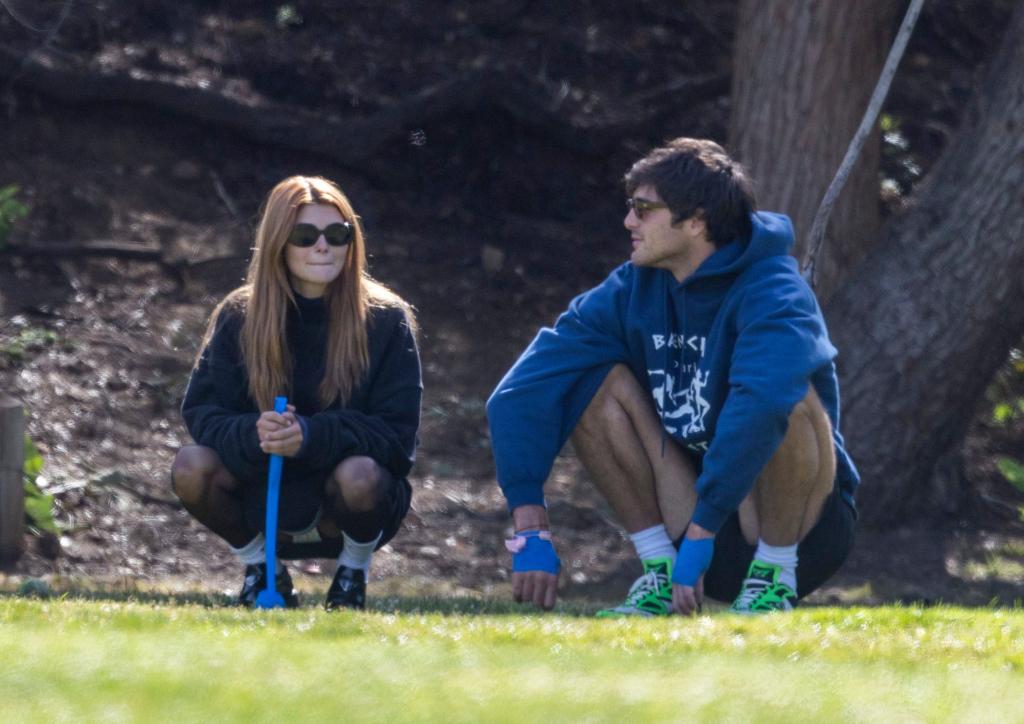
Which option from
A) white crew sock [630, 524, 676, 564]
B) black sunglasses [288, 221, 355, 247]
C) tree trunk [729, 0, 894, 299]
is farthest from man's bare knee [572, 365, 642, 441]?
tree trunk [729, 0, 894, 299]

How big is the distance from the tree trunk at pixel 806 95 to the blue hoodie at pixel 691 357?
132 inches

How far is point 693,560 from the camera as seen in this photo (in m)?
5.09

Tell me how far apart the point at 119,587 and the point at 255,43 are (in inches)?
209

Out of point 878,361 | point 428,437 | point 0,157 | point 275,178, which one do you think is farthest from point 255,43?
point 878,361

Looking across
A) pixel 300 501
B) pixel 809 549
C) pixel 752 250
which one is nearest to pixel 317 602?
pixel 300 501

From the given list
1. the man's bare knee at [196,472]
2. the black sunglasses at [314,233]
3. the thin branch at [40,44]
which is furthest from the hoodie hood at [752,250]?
the thin branch at [40,44]

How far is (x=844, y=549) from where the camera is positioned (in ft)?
18.5

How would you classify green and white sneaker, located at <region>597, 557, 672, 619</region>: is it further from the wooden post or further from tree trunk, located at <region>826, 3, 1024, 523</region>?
the wooden post

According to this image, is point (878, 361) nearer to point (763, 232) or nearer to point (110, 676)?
point (763, 232)

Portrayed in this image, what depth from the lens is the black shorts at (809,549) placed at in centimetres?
557

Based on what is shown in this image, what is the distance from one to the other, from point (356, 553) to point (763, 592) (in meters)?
1.33

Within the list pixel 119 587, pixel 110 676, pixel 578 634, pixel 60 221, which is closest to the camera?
pixel 110 676

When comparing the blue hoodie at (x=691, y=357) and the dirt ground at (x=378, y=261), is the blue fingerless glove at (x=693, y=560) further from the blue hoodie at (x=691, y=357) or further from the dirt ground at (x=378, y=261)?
the dirt ground at (x=378, y=261)

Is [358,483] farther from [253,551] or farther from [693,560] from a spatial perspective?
[693,560]
